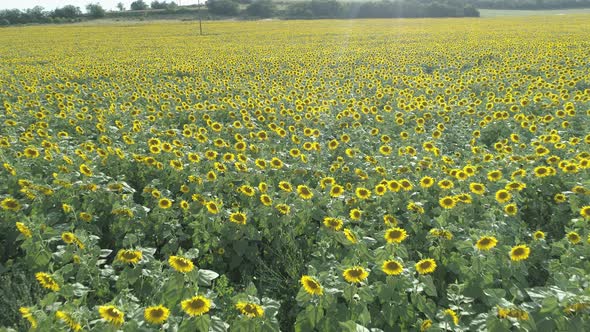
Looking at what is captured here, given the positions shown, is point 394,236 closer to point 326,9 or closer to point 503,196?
point 503,196

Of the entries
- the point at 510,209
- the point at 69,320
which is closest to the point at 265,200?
the point at 69,320

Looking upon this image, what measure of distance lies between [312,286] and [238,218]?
4.09 feet

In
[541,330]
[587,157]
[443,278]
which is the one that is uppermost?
[587,157]

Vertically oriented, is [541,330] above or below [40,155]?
below

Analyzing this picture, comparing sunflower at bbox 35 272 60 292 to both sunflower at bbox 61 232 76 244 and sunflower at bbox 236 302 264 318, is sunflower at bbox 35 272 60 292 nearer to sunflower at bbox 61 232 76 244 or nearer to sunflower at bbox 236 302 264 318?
sunflower at bbox 61 232 76 244

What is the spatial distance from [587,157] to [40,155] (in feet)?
19.4

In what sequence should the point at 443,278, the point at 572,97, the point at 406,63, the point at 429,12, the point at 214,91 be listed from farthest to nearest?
1. the point at 429,12
2. the point at 406,63
3. the point at 214,91
4. the point at 572,97
5. the point at 443,278

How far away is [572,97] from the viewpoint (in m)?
7.93

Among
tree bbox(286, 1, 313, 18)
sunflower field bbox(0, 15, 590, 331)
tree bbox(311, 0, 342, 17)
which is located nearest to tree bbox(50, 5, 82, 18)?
tree bbox(286, 1, 313, 18)

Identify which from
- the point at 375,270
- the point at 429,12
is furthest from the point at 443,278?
the point at 429,12

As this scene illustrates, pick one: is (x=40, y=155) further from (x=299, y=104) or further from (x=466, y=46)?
(x=466, y=46)

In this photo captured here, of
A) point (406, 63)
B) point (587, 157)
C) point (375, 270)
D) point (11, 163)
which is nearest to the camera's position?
point (375, 270)

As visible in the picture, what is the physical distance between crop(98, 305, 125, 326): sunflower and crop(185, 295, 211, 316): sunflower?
0.98 feet

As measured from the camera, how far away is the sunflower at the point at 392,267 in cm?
259
